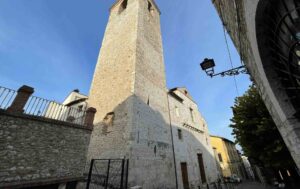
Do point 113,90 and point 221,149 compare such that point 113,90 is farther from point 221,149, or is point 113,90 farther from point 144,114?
Answer: point 221,149

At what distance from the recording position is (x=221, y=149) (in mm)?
27047

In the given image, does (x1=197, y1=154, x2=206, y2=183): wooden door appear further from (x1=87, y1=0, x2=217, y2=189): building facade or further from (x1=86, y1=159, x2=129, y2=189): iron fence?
(x1=86, y1=159, x2=129, y2=189): iron fence

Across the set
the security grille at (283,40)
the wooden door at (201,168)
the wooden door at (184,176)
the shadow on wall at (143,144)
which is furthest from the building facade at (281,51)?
the wooden door at (201,168)

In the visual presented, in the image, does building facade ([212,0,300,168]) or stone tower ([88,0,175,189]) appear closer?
building facade ([212,0,300,168])

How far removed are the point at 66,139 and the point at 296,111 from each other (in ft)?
24.7

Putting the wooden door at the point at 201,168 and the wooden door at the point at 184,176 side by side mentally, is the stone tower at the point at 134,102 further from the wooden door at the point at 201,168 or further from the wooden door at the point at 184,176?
the wooden door at the point at 201,168

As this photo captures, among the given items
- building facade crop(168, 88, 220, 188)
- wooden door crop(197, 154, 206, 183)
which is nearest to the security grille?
building facade crop(168, 88, 220, 188)

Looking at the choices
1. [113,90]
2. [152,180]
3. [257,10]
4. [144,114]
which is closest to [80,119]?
[113,90]

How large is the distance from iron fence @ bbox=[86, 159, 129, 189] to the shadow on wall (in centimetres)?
27

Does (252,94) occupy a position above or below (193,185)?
above

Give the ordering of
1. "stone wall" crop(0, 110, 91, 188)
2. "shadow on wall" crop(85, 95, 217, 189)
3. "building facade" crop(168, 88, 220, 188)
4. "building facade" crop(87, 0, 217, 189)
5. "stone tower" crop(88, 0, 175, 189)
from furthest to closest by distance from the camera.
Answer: "building facade" crop(168, 88, 220, 188)
"building facade" crop(87, 0, 217, 189)
"stone tower" crop(88, 0, 175, 189)
"shadow on wall" crop(85, 95, 217, 189)
"stone wall" crop(0, 110, 91, 188)

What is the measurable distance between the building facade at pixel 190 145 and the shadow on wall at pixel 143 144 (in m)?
0.08

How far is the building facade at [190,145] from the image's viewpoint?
464 inches

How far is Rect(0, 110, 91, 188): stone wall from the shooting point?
5105 millimetres
